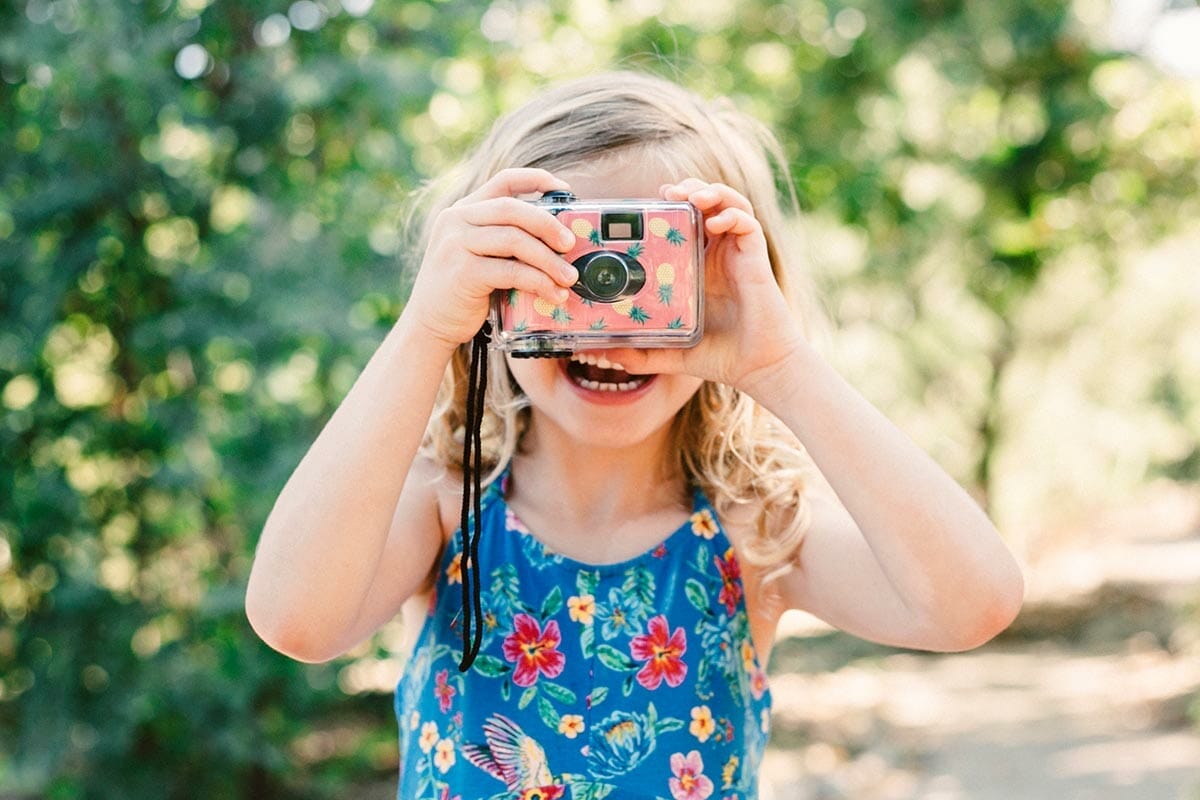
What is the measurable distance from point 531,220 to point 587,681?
1.69 feet

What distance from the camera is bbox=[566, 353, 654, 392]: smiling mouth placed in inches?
53.2

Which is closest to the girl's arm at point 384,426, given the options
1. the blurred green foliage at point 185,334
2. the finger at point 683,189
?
the finger at point 683,189

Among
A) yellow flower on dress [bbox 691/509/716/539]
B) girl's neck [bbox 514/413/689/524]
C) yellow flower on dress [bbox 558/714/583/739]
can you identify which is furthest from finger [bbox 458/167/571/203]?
yellow flower on dress [bbox 558/714/583/739]

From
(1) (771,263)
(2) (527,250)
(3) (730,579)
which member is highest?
(1) (771,263)

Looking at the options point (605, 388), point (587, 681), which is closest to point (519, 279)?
point (605, 388)

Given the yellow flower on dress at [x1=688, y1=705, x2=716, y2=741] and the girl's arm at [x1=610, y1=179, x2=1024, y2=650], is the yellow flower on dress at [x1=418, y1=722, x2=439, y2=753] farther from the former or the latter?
the girl's arm at [x1=610, y1=179, x2=1024, y2=650]

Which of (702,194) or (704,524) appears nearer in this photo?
(702,194)

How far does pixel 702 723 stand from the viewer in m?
1.36

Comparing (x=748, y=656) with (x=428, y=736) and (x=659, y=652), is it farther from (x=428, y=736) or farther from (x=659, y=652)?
(x=428, y=736)

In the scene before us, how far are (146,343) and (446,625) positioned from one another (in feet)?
6.39

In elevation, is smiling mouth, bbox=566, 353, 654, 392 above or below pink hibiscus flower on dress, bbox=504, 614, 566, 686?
above

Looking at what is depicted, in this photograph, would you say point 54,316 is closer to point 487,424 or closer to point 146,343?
point 146,343

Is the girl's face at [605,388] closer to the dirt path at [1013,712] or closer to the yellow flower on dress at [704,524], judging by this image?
the yellow flower on dress at [704,524]

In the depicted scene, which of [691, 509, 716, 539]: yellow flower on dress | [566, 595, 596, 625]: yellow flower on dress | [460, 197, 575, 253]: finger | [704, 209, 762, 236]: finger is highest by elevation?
[704, 209, 762, 236]: finger
